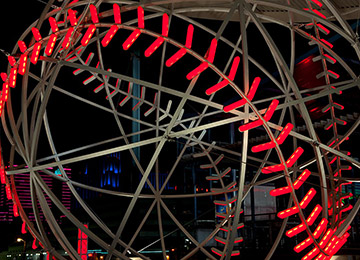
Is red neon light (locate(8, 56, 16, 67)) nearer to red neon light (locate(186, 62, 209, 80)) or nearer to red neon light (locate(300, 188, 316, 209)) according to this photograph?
red neon light (locate(186, 62, 209, 80))

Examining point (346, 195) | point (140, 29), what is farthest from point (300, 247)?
point (140, 29)

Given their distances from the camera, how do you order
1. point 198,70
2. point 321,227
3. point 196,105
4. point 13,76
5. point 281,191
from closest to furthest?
point 198,70 < point 281,191 < point 321,227 < point 13,76 < point 196,105

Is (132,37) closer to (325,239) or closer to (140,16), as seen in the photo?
(140,16)

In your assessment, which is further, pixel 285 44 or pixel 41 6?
pixel 285 44

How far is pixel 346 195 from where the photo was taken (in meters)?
8.33

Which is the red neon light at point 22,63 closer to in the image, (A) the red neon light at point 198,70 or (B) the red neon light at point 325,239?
(A) the red neon light at point 198,70

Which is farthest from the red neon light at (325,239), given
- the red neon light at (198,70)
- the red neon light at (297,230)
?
the red neon light at (198,70)

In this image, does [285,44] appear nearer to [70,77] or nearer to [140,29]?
[70,77]

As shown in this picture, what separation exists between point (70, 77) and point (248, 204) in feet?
38.0

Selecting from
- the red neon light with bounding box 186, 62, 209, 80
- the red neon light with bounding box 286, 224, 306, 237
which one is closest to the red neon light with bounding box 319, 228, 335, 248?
the red neon light with bounding box 286, 224, 306, 237

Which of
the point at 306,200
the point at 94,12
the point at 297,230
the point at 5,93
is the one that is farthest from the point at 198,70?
the point at 5,93

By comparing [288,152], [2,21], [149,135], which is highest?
[2,21]

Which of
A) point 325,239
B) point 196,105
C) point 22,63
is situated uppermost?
point 196,105

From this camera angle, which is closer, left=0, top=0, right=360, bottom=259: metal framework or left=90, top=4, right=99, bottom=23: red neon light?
left=0, top=0, right=360, bottom=259: metal framework
